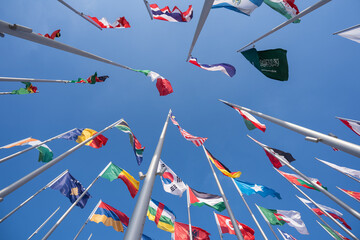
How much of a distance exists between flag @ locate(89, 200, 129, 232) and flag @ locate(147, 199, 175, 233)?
1621mm

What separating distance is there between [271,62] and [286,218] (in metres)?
10.3

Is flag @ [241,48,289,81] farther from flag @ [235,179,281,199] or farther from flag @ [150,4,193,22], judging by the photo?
flag @ [235,179,281,199]

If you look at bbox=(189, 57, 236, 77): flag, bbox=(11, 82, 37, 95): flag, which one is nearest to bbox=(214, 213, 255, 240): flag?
bbox=(189, 57, 236, 77): flag

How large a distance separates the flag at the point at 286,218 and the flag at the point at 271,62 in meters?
9.18

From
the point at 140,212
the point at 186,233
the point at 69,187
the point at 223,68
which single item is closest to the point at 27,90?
the point at 69,187

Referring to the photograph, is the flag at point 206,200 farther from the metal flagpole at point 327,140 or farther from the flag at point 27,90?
the flag at point 27,90

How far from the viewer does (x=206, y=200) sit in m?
9.30

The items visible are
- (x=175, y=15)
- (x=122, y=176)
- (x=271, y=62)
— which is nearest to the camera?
(x=271, y=62)

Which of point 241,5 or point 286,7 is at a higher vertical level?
point 286,7

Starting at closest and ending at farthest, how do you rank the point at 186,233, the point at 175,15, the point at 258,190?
the point at 175,15, the point at 186,233, the point at 258,190

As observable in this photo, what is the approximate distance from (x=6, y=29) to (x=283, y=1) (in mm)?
7835

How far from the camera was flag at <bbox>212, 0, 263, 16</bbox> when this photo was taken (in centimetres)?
541

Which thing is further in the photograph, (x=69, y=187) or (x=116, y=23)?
(x=69, y=187)

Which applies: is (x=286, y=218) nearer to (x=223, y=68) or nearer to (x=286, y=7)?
(x=223, y=68)
